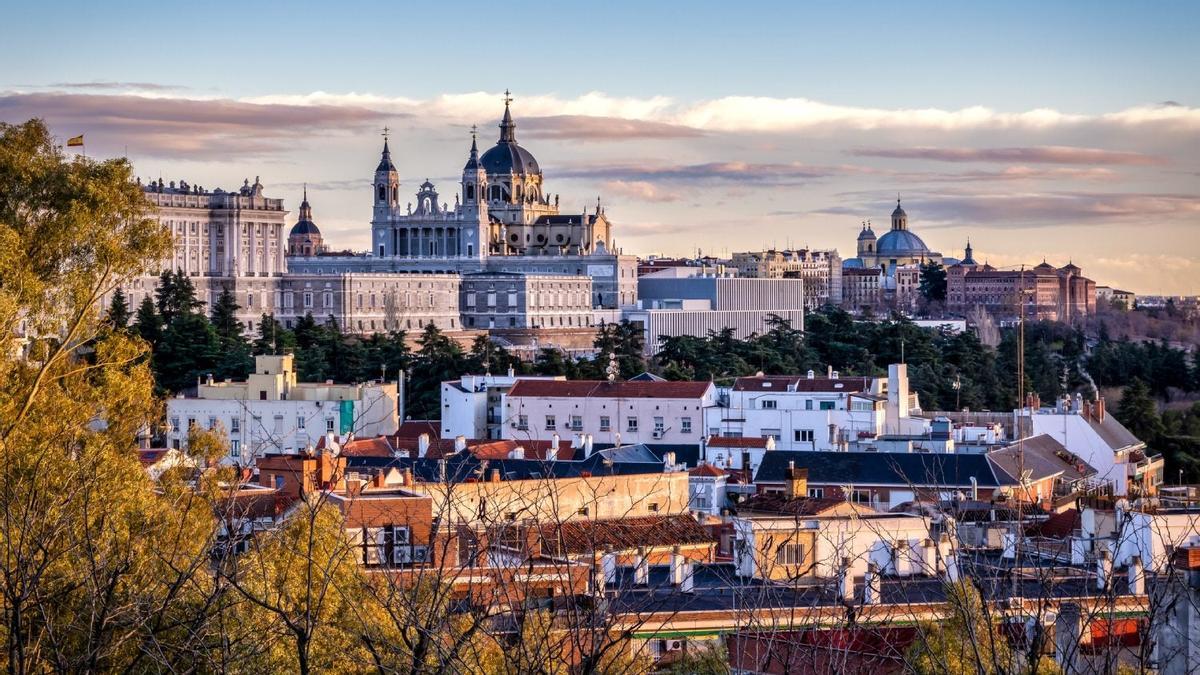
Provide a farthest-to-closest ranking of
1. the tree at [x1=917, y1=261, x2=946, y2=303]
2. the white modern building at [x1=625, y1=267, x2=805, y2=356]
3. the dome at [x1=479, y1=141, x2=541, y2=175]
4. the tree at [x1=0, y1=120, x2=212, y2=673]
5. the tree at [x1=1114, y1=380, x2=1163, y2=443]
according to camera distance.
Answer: the tree at [x1=917, y1=261, x2=946, y2=303] → the dome at [x1=479, y1=141, x2=541, y2=175] → the white modern building at [x1=625, y1=267, x2=805, y2=356] → the tree at [x1=1114, y1=380, x2=1163, y2=443] → the tree at [x1=0, y1=120, x2=212, y2=673]

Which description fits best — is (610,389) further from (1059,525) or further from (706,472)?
(1059,525)

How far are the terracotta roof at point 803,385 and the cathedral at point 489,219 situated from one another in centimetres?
8254

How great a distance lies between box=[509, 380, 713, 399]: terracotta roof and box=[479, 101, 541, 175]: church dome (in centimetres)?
8925

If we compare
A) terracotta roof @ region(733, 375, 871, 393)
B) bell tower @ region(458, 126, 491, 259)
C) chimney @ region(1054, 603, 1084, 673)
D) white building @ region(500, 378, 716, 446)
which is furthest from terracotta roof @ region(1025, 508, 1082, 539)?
bell tower @ region(458, 126, 491, 259)

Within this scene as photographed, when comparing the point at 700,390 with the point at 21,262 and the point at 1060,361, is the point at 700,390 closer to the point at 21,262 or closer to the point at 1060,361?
the point at 21,262

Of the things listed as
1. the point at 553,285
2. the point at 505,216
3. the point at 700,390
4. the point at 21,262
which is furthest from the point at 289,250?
the point at 21,262

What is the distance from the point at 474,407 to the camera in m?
48.8

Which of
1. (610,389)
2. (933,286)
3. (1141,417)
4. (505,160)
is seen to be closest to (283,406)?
(610,389)

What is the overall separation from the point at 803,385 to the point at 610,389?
4294 millimetres

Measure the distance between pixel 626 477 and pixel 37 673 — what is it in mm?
16860

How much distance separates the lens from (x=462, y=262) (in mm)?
128125

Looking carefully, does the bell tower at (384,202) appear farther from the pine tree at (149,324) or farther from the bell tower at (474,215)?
the pine tree at (149,324)

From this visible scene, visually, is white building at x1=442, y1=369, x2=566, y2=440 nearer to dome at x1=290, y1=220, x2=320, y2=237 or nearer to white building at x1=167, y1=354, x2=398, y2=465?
white building at x1=167, y1=354, x2=398, y2=465

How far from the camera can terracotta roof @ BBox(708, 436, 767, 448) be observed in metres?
40.5
